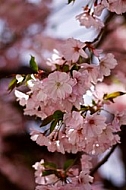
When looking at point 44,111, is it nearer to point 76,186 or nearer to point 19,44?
point 76,186

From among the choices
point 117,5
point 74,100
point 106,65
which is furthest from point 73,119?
point 117,5

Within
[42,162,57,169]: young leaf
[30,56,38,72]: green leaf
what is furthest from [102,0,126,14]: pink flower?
[42,162,57,169]: young leaf

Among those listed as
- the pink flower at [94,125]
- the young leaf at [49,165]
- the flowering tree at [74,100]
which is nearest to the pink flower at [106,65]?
the flowering tree at [74,100]

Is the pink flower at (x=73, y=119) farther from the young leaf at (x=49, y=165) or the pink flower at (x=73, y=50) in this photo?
the young leaf at (x=49, y=165)

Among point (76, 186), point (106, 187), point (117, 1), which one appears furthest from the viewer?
point (106, 187)

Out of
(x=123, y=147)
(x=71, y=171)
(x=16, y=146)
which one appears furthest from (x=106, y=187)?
(x=71, y=171)

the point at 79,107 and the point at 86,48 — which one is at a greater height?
the point at 86,48
